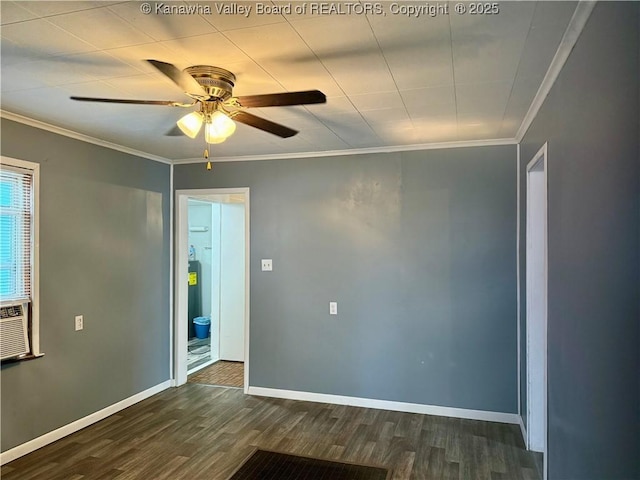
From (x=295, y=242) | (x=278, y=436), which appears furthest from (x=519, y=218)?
(x=278, y=436)

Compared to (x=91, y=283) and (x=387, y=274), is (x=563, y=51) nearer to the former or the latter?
(x=387, y=274)

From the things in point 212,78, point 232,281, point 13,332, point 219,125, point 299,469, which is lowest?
point 299,469

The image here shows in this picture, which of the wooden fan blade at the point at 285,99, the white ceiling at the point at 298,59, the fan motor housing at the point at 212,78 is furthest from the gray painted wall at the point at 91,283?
the wooden fan blade at the point at 285,99

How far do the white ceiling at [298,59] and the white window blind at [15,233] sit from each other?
485 millimetres

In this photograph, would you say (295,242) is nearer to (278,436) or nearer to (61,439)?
(278,436)

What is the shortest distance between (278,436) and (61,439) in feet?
5.64

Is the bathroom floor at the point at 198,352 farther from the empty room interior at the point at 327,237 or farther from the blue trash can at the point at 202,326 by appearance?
the empty room interior at the point at 327,237

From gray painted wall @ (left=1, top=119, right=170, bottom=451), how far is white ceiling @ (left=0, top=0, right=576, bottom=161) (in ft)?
1.71

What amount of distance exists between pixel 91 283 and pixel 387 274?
8.76 ft

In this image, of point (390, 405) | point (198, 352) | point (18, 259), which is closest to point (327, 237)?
point (390, 405)

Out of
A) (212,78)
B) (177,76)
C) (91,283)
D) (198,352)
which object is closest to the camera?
(177,76)

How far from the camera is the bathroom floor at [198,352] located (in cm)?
574

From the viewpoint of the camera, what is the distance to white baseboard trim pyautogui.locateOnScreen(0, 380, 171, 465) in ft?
10.1

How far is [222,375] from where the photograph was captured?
5.21 m
